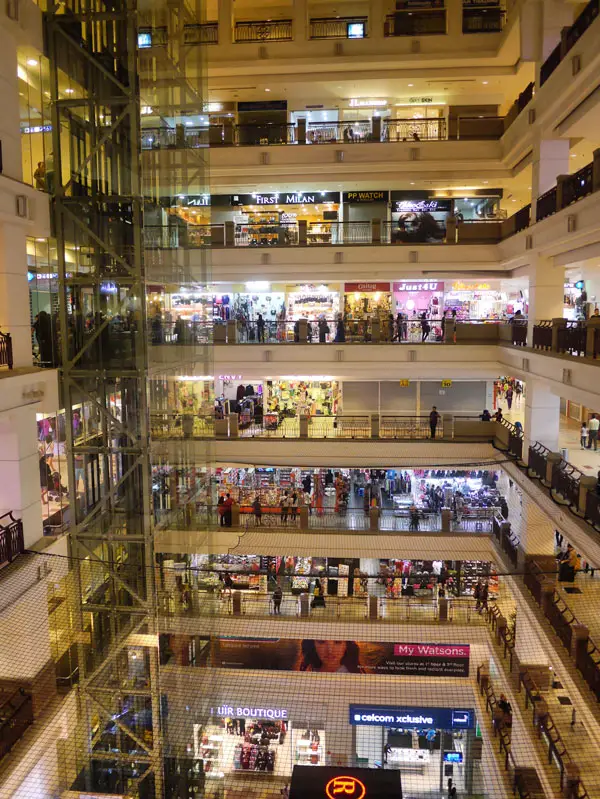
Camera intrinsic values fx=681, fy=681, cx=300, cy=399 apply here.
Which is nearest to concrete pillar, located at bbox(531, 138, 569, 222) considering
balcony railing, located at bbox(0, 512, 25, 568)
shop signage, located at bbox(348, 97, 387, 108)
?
shop signage, located at bbox(348, 97, 387, 108)

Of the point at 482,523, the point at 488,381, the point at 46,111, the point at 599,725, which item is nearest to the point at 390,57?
the point at 488,381

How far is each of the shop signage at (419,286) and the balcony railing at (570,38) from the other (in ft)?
22.5

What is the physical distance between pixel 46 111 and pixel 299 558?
1038cm

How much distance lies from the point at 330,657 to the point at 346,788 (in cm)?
774

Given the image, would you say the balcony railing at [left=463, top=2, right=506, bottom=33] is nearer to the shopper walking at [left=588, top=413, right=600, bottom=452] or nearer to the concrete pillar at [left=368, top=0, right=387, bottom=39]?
the concrete pillar at [left=368, top=0, right=387, bottom=39]

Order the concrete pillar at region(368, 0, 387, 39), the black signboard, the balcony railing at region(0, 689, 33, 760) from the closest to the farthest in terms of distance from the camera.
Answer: the balcony railing at region(0, 689, 33, 760) → the concrete pillar at region(368, 0, 387, 39) → the black signboard

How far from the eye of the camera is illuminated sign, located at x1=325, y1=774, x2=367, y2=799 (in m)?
5.11

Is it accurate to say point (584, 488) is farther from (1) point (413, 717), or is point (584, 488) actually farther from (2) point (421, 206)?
(2) point (421, 206)

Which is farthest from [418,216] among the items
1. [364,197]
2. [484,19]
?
[484,19]

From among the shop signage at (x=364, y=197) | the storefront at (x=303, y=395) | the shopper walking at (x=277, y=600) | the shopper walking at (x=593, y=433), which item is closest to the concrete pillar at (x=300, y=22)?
the shop signage at (x=364, y=197)

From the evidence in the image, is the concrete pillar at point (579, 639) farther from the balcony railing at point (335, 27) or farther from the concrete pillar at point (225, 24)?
the concrete pillar at point (225, 24)

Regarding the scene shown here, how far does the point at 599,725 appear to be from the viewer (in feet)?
25.1

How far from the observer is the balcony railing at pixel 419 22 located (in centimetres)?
1691

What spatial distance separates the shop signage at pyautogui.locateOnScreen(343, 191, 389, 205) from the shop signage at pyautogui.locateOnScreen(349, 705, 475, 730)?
514 inches
